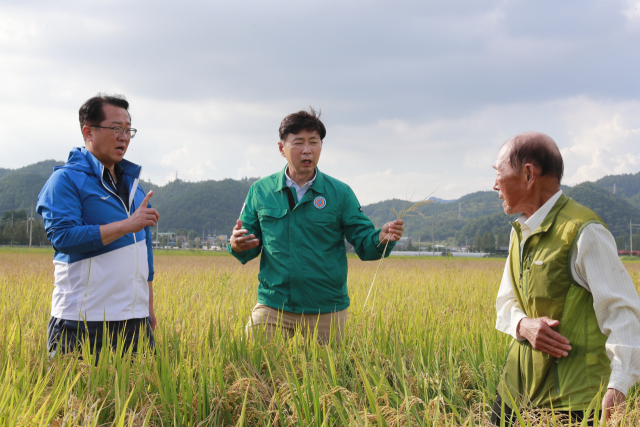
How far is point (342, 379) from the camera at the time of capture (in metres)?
2.37

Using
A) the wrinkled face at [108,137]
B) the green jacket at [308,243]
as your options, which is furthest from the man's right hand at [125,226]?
the green jacket at [308,243]

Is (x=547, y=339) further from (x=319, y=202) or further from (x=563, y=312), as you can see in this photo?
(x=319, y=202)

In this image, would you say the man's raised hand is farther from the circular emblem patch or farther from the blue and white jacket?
the circular emblem patch

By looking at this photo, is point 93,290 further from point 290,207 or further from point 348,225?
point 348,225

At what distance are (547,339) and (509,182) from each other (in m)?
0.63

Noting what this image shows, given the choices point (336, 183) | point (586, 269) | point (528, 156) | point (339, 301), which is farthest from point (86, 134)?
point (586, 269)

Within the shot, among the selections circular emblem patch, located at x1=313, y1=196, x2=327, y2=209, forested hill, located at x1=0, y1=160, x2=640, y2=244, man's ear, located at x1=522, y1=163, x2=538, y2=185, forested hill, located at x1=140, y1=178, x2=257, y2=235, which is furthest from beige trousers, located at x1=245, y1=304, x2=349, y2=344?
forested hill, located at x1=140, y1=178, x2=257, y2=235

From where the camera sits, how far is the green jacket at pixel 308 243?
120 inches

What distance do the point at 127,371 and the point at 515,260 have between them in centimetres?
198

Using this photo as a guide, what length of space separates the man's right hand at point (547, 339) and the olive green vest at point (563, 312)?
4cm

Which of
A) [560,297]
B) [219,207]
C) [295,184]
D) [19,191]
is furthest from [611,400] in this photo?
Result: [19,191]

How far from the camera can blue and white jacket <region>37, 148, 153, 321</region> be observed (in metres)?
2.36

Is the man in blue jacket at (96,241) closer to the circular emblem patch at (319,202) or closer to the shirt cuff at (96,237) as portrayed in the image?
the shirt cuff at (96,237)

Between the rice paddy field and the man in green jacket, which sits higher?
the man in green jacket
